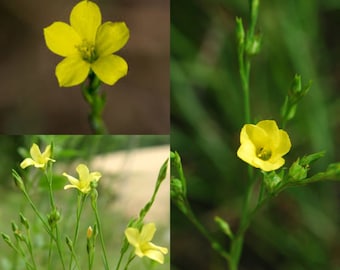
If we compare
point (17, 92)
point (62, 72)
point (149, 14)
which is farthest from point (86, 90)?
point (149, 14)

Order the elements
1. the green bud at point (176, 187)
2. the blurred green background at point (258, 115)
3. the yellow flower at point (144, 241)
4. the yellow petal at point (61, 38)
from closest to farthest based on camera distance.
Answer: the yellow flower at point (144, 241)
the yellow petal at point (61, 38)
the green bud at point (176, 187)
the blurred green background at point (258, 115)

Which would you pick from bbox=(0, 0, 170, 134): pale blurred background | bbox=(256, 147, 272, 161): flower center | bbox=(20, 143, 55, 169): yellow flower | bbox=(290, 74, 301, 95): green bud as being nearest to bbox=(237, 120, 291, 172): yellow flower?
bbox=(256, 147, 272, 161): flower center

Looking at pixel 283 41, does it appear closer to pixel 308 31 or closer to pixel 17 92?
pixel 308 31

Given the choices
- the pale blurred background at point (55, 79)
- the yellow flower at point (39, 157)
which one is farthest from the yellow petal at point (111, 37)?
the pale blurred background at point (55, 79)

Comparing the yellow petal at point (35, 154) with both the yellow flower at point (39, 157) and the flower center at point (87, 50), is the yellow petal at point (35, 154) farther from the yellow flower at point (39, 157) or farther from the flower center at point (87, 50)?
the flower center at point (87, 50)

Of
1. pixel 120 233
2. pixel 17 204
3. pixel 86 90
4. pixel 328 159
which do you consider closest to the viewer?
pixel 86 90

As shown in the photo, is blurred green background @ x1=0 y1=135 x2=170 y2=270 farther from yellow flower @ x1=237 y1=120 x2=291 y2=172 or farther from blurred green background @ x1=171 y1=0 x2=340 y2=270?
blurred green background @ x1=171 y1=0 x2=340 y2=270

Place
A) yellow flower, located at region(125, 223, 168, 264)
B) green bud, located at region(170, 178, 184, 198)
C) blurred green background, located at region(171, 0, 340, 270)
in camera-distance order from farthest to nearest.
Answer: blurred green background, located at region(171, 0, 340, 270), green bud, located at region(170, 178, 184, 198), yellow flower, located at region(125, 223, 168, 264)

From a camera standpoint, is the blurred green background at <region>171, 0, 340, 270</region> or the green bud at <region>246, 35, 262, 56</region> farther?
the blurred green background at <region>171, 0, 340, 270</region>
